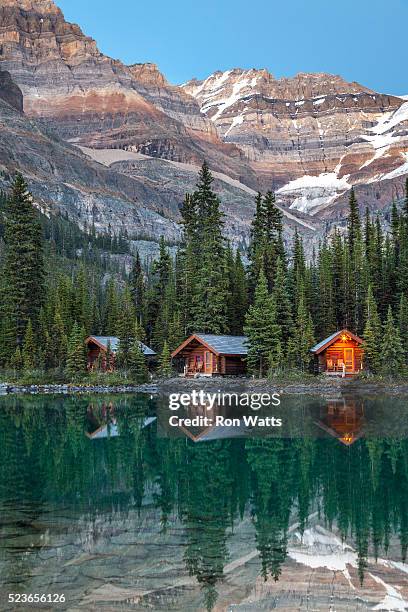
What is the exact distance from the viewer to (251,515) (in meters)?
13.6

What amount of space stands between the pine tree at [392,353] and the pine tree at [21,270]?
32447 millimetres

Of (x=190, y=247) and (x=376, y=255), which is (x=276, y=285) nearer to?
(x=190, y=247)

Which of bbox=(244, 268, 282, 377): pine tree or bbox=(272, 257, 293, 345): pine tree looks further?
bbox=(272, 257, 293, 345): pine tree

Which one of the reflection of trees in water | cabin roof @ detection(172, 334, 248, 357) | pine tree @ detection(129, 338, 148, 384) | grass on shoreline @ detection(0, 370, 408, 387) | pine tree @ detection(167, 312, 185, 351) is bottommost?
A: the reflection of trees in water

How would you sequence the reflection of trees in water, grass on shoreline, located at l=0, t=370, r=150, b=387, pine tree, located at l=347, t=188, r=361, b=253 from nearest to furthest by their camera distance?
1. the reflection of trees in water
2. grass on shoreline, located at l=0, t=370, r=150, b=387
3. pine tree, located at l=347, t=188, r=361, b=253

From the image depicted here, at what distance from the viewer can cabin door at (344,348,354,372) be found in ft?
176

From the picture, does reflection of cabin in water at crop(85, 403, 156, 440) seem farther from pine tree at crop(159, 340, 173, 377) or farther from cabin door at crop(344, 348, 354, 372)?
cabin door at crop(344, 348, 354, 372)

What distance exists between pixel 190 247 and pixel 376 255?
20441 millimetres

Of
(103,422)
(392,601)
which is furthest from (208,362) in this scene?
(392,601)

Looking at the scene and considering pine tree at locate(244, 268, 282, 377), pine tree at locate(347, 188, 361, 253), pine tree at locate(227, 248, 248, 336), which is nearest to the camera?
pine tree at locate(244, 268, 282, 377)

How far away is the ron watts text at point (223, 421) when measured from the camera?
28688 millimetres

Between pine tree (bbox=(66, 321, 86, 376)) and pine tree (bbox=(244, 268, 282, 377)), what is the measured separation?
14.2 metres

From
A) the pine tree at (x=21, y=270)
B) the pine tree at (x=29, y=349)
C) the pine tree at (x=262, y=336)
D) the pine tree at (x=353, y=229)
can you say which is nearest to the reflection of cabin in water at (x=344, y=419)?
the pine tree at (x=262, y=336)
